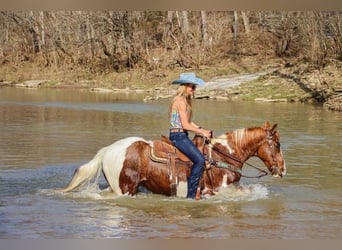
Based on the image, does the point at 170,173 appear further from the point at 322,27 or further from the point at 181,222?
the point at 322,27

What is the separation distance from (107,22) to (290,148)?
2673cm

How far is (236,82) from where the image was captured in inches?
1094

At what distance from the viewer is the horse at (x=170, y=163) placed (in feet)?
21.7

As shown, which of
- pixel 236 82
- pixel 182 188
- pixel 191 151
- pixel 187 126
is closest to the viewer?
pixel 187 126

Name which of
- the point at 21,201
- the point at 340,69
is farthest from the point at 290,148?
the point at 340,69

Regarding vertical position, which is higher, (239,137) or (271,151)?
(239,137)

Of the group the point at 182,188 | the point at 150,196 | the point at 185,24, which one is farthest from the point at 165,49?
the point at 182,188

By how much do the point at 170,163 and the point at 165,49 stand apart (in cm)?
2918

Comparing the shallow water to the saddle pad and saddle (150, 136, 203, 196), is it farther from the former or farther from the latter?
the saddle pad

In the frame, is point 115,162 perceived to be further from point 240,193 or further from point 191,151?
point 240,193

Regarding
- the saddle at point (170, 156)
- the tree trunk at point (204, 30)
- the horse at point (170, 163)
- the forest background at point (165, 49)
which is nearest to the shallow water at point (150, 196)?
the horse at point (170, 163)

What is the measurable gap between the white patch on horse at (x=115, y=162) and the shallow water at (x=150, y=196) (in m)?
0.22

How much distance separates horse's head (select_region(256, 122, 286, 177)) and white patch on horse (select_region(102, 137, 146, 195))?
1.44 m

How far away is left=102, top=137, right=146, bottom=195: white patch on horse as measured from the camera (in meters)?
6.56
